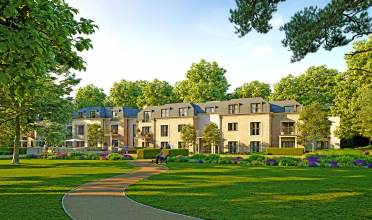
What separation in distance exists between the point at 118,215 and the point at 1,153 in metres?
48.4

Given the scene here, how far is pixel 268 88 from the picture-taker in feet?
277

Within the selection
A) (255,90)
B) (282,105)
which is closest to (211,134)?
(282,105)

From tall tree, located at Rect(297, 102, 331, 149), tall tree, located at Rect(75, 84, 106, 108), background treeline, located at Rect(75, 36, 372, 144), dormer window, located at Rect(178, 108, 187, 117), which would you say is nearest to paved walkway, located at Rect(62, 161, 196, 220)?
tall tree, located at Rect(297, 102, 331, 149)

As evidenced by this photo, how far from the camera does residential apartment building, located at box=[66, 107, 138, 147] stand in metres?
73.8

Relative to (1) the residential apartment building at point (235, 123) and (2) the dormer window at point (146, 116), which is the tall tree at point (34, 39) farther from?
(2) the dormer window at point (146, 116)

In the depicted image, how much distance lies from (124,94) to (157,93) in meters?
14.1

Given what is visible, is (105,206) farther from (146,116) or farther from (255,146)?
(146,116)

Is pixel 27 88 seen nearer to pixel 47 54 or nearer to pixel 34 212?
pixel 47 54

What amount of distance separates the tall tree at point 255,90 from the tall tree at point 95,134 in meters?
31.6

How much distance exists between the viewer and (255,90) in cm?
8300

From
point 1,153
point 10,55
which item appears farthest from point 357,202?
point 1,153

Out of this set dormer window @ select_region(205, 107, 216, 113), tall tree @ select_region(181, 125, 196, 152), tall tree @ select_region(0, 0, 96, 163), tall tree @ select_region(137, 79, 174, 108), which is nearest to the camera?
tall tree @ select_region(0, 0, 96, 163)

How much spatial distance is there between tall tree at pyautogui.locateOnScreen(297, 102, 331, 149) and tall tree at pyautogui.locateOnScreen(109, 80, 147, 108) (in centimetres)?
5215

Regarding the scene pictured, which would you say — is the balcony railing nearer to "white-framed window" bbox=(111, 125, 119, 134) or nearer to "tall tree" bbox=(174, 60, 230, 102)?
"tall tree" bbox=(174, 60, 230, 102)
